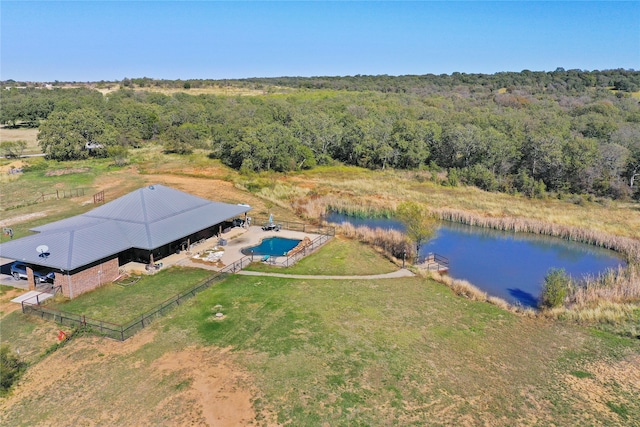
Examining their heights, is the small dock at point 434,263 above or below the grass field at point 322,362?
below

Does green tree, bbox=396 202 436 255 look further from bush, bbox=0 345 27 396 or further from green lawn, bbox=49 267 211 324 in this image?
bush, bbox=0 345 27 396

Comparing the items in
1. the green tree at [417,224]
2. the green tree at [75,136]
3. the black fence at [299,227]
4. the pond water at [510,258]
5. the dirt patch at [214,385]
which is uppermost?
the green tree at [75,136]

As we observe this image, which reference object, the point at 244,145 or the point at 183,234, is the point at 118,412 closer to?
the point at 183,234

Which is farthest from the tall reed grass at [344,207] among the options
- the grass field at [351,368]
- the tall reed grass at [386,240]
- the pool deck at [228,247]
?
the grass field at [351,368]

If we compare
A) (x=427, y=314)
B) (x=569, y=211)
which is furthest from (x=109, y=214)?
(x=569, y=211)

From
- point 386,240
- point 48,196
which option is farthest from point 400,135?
point 48,196

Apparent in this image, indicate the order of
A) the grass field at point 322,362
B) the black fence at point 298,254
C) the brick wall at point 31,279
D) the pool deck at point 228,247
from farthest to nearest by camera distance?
the black fence at point 298,254 → the pool deck at point 228,247 → the brick wall at point 31,279 → the grass field at point 322,362

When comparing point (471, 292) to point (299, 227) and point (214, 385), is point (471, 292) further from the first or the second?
point (214, 385)

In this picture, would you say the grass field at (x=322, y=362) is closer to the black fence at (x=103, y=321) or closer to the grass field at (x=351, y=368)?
the grass field at (x=351, y=368)
